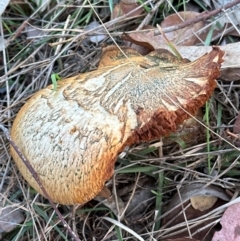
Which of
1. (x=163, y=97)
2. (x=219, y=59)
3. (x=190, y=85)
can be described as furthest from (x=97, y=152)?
(x=219, y=59)

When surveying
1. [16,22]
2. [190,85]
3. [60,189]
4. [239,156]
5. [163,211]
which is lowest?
[163,211]

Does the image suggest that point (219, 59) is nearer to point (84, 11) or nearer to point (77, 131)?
point (77, 131)

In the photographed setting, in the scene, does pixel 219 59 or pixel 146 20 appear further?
pixel 146 20

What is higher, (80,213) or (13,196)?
(13,196)

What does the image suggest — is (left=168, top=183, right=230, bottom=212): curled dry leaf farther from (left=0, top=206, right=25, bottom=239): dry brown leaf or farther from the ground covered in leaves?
(left=0, top=206, right=25, bottom=239): dry brown leaf

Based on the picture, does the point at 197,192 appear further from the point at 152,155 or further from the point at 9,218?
the point at 9,218

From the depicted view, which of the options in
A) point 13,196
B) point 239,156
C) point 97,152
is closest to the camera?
point 97,152
